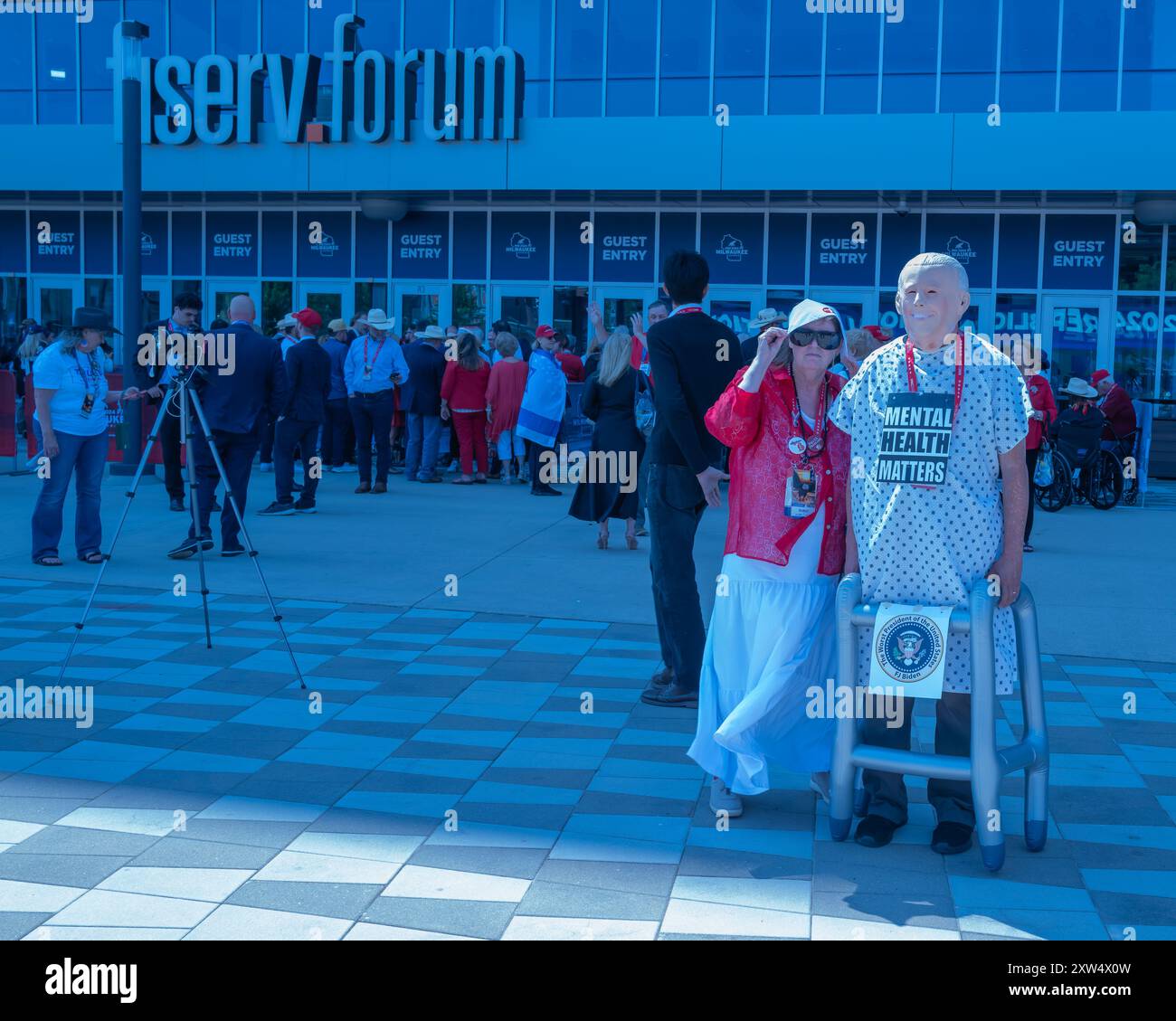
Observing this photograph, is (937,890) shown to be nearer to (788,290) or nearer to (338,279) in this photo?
(788,290)

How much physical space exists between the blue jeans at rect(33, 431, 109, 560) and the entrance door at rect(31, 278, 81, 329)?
18666 mm

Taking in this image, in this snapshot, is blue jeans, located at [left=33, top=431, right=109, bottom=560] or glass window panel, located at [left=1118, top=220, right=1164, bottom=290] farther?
glass window panel, located at [left=1118, top=220, right=1164, bottom=290]

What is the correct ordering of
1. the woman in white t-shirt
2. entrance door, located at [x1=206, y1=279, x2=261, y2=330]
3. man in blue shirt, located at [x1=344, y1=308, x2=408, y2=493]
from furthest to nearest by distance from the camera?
entrance door, located at [x1=206, y1=279, x2=261, y2=330], man in blue shirt, located at [x1=344, y1=308, x2=408, y2=493], the woman in white t-shirt

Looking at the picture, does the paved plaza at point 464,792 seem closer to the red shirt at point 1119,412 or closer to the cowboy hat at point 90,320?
the cowboy hat at point 90,320

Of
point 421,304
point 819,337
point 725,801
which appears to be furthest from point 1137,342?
point 725,801

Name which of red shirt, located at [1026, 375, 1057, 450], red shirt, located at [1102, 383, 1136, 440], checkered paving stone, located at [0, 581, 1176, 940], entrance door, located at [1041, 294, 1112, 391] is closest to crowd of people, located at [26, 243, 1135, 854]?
checkered paving stone, located at [0, 581, 1176, 940]

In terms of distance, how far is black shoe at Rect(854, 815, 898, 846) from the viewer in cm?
461

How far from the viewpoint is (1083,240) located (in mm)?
23016

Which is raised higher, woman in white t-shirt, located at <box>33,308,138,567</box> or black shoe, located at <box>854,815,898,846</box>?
woman in white t-shirt, located at <box>33,308,138,567</box>

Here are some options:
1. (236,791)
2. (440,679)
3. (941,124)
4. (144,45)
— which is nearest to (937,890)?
(236,791)

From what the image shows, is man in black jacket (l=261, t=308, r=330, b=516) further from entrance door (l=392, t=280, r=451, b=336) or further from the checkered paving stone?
entrance door (l=392, t=280, r=451, b=336)

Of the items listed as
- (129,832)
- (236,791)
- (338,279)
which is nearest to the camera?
(129,832)

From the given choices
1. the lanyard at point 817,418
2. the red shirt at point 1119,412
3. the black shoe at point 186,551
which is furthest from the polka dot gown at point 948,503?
the red shirt at point 1119,412
